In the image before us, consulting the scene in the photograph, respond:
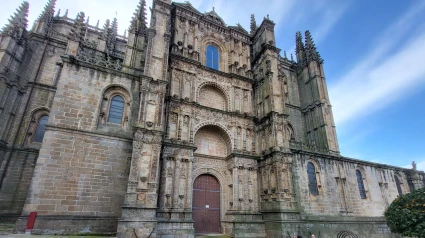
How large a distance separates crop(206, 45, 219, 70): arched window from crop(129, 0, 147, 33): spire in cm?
634

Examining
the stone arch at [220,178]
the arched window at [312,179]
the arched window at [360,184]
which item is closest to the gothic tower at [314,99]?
the arched window at [312,179]

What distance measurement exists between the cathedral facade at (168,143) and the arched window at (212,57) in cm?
12

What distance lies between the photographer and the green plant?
1483cm

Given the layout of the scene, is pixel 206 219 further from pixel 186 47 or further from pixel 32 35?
pixel 32 35

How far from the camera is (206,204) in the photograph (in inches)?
653

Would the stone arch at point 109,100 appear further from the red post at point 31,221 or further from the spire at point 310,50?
the spire at point 310,50

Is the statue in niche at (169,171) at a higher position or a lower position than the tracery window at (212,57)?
lower

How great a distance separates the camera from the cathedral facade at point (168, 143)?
12930 mm

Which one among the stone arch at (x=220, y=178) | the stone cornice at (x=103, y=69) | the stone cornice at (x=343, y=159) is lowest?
the stone arch at (x=220, y=178)

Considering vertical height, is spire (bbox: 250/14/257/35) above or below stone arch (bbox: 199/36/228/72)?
above

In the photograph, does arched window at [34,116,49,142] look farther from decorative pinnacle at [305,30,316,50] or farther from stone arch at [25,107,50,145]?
decorative pinnacle at [305,30,316,50]

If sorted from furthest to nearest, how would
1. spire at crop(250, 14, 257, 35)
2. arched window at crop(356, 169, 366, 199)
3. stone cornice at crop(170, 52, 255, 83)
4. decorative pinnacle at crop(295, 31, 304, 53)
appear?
decorative pinnacle at crop(295, 31, 304, 53), spire at crop(250, 14, 257, 35), arched window at crop(356, 169, 366, 199), stone cornice at crop(170, 52, 255, 83)

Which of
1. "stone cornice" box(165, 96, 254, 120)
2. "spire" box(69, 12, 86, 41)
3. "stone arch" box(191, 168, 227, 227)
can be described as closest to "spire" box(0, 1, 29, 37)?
"spire" box(69, 12, 86, 41)

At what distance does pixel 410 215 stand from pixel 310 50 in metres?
20.0
